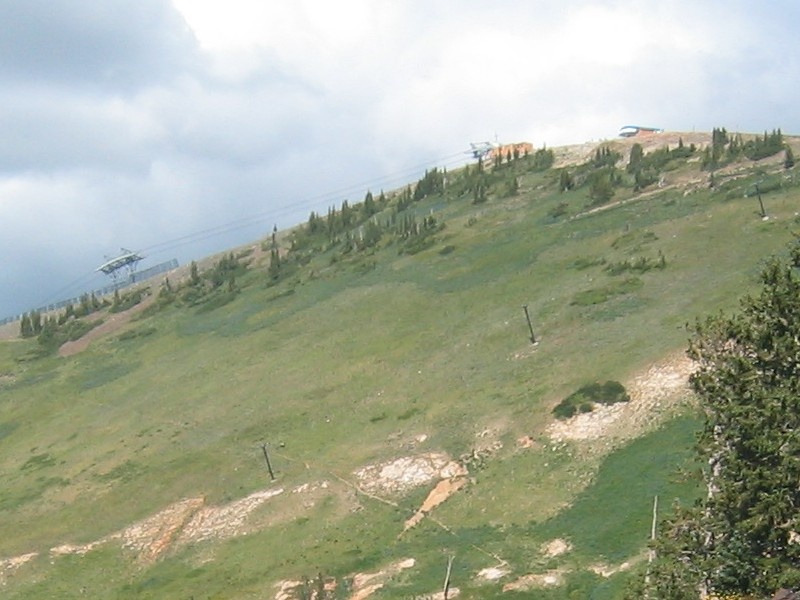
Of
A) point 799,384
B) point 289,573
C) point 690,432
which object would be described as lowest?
point 289,573

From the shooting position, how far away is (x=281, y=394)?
84.5m

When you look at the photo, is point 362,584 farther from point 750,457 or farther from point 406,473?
point 750,457

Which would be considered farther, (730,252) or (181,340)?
(181,340)

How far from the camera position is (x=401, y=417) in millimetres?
69500

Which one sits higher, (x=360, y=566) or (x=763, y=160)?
(x=763, y=160)

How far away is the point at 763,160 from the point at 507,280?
41857mm

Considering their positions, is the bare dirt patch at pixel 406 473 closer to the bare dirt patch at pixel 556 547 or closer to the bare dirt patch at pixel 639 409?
the bare dirt patch at pixel 639 409

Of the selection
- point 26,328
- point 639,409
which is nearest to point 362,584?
point 639,409

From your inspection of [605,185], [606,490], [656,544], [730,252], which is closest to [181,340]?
[605,185]

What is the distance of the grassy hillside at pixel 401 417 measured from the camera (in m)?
49.2

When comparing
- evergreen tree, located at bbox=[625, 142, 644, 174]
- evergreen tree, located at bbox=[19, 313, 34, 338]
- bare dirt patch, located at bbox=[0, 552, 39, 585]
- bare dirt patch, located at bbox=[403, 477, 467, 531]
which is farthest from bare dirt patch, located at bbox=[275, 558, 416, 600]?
evergreen tree, located at bbox=[19, 313, 34, 338]

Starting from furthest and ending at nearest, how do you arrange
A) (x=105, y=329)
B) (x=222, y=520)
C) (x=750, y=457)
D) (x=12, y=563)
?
1. (x=105, y=329)
2. (x=12, y=563)
3. (x=222, y=520)
4. (x=750, y=457)

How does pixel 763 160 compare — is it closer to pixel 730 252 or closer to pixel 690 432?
pixel 730 252

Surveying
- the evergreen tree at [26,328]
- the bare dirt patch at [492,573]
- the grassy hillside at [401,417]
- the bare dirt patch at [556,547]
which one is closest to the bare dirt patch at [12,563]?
the grassy hillside at [401,417]
